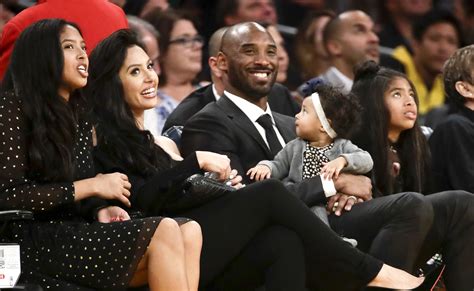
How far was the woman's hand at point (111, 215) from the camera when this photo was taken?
509cm

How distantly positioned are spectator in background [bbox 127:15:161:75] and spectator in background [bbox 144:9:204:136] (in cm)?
12

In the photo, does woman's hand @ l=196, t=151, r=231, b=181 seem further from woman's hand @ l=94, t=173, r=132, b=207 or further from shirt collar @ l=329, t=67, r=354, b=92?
shirt collar @ l=329, t=67, r=354, b=92

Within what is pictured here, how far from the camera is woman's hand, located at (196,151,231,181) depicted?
5269 mm

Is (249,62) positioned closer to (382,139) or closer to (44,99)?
(382,139)

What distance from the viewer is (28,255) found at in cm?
486

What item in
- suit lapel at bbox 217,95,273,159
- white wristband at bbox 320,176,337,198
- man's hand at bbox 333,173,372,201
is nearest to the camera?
white wristband at bbox 320,176,337,198

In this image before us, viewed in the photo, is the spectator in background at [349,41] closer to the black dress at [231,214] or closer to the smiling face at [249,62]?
the smiling face at [249,62]

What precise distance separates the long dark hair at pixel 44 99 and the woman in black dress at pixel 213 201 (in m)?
0.31

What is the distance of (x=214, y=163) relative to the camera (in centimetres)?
527

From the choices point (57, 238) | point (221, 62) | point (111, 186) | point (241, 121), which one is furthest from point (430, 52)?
point (57, 238)

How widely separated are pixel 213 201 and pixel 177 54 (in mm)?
2314

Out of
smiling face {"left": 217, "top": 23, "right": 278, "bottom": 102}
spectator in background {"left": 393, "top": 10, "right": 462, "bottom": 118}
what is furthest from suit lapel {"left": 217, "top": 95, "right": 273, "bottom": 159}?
spectator in background {"left": 393, "top": 10, "right": 462, "bottom": 118}

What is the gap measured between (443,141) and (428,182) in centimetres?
21

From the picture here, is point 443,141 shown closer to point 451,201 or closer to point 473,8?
point 451,201
